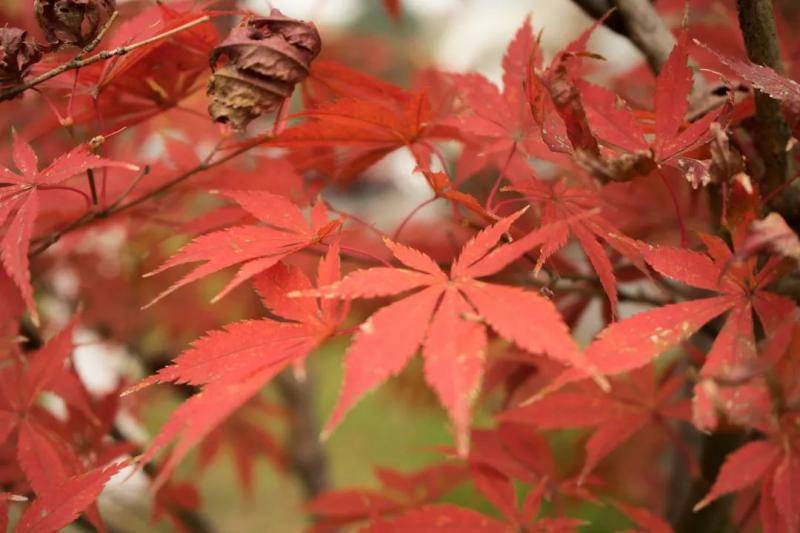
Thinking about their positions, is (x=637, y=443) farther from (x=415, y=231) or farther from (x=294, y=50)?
(x=294, y=50)

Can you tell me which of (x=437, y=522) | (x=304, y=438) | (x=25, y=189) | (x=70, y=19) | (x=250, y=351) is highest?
(x=70, y=19)

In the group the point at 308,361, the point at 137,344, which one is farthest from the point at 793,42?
the point at 308,361

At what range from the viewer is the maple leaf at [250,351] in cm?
42

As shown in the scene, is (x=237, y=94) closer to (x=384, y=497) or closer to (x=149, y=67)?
(x=149, y=67)

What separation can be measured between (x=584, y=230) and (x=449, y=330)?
17 cm

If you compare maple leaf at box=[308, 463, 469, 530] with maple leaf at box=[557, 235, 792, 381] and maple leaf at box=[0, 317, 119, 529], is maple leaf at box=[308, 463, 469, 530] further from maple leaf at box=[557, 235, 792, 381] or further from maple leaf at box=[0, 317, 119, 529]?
maple leaf at box=[557, 235, 792, 381]

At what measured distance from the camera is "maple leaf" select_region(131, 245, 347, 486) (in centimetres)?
42

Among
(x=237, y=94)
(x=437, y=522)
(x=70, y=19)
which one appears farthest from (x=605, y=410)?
(x=70, y=19)

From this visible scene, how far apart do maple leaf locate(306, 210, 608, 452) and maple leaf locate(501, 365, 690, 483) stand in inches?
10.0

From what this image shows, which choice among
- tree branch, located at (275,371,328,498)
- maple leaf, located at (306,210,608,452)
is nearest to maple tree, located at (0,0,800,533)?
maple leaf, located at (306,210,608,452)

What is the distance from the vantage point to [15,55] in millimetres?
567

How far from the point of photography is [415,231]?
1.74 meters

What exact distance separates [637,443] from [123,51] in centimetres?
136

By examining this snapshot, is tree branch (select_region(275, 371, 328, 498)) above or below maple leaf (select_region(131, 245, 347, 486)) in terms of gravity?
below
